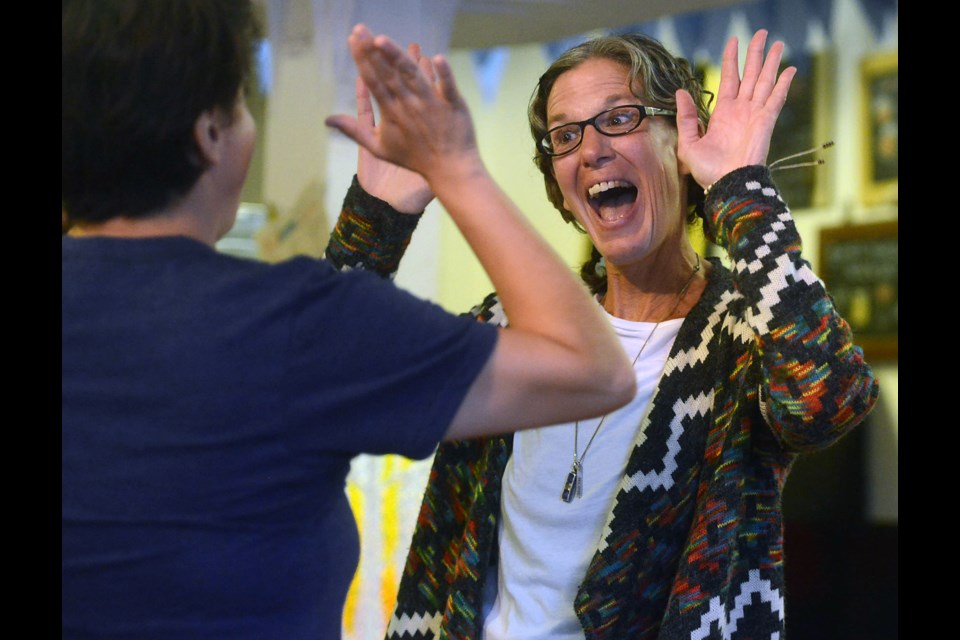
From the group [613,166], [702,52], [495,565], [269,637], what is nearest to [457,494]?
[495,565]

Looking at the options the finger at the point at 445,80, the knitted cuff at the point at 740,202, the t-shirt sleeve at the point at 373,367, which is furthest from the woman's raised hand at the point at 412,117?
the knitted cuff at the point at 740,202

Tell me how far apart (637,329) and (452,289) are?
423cm

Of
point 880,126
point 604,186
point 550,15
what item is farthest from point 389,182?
point 880,126

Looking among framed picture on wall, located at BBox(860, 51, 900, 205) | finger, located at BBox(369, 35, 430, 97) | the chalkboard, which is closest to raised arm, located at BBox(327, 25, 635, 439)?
finger, located at BBox(369, 35, 430, 97)

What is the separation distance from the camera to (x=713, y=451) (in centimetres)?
127

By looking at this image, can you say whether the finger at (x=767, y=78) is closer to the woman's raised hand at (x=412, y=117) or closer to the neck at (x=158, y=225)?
the woman's raised hand at (x=412, y=117)

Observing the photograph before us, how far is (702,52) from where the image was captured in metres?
3.91

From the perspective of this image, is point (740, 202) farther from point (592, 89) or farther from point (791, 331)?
point (592, 89)

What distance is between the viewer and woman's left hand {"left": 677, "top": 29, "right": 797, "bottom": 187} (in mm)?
1265

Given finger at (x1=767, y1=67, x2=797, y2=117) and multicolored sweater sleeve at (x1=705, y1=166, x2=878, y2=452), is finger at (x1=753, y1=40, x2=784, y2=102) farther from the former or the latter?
multicolored sweater sleeve at (x1=705, y1=166, x2=878, y2=452)

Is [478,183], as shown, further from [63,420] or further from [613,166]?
[613,166]

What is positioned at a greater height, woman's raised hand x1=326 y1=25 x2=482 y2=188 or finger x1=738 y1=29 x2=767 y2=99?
finger x1=738 y1=29 x2=767 y2=99

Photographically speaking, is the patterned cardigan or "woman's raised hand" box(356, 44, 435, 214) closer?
the patterned cardigan

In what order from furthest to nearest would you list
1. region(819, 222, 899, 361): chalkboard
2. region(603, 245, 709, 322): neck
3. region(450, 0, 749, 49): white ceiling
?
region(819, 222, 899, 361): chalkboard
region(450, 0, 749, 49): white ceiling
region(603, 245, 709, 322): neck
